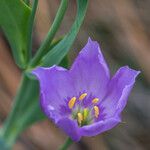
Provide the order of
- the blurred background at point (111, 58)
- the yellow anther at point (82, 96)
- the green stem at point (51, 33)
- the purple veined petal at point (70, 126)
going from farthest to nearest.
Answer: the blurred background at point (111, 58)
the yellow anther at point (82, 96)
the green stem at point (51, 33)
the purple veined petal at point (70, 126)

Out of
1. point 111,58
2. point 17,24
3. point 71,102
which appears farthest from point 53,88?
point 111,58

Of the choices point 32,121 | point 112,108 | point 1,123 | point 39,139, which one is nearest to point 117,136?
point 39,139

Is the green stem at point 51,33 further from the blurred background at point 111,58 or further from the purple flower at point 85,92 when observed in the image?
the blurred background at point 111,58

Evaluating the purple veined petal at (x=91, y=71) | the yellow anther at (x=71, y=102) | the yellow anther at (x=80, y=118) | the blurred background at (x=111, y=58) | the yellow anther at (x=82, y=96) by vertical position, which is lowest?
the blurred background at (x=111, y=58)

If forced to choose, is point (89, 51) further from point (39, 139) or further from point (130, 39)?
point (130, 39)

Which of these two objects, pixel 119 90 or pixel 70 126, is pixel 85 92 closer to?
pixel 119 90

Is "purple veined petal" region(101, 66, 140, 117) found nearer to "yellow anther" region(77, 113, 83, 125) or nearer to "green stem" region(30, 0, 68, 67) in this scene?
"yellow anther" region(77, 113, 83, 125)

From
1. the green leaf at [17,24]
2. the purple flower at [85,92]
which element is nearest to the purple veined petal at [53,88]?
the purple flower at [85,92]
